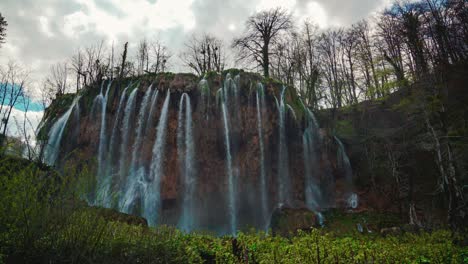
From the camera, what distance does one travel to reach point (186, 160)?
62.3ft

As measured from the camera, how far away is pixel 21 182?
143 inches

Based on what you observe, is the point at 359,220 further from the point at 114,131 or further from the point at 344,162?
the point at 114,131

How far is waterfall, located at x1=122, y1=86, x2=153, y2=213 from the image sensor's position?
17.5 meters

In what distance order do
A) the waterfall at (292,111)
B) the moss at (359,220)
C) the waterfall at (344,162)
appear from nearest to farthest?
1. the moss at (359,220)
2. the waterfall at (344,162)
3. the waterfall at (292,111)

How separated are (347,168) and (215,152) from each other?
384 inches

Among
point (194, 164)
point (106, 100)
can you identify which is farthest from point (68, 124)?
point (194, 164)

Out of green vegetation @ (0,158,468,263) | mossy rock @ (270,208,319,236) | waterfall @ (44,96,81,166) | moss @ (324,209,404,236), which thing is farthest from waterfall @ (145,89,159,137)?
green vegetation @ (0,158,468,263)

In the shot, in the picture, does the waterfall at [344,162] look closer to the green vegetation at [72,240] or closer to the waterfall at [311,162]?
the waterfall at [311,162]

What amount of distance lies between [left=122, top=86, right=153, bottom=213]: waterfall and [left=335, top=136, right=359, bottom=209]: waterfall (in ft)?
46.5

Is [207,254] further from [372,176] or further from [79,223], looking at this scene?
[372,176]

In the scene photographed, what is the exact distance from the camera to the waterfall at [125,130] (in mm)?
19125

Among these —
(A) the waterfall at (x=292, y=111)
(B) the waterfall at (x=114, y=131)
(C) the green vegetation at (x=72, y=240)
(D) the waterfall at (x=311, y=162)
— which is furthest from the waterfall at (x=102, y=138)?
(C) the green vegetation at (x=72, y=240)

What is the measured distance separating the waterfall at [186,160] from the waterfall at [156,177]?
1.10 m

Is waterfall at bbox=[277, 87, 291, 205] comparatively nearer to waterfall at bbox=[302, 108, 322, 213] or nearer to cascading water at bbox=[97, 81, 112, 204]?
waterfall at bbox=[302, 108, 322, 213]
